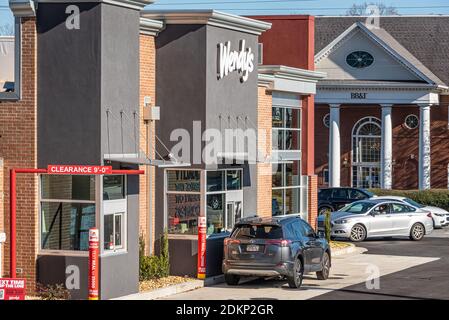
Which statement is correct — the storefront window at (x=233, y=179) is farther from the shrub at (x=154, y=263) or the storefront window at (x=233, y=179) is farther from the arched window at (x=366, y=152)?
the arched window at (x=366, y=152)

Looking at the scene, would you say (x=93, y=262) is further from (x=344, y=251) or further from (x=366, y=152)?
(x=366, y=152)

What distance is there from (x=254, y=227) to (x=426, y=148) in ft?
130

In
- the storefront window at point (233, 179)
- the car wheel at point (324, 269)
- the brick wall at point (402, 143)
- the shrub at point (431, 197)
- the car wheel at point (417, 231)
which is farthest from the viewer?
the brick wall at point (402, 143)

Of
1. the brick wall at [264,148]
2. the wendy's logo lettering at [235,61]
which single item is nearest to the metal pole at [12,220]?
the wendy's logo lettering at [235,61]

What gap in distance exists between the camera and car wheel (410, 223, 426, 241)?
3738cm

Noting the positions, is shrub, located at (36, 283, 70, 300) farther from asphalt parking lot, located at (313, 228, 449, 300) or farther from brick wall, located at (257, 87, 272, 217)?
brick wall, located at (257, 87, 272, 217)

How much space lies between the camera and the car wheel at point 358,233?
122ft

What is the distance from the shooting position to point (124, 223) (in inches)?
870

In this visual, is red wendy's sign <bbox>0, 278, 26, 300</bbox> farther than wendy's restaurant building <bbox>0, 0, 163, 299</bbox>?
No

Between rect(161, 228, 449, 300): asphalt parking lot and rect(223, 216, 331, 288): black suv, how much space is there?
1.33 ft

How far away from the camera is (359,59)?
6300 centimetres

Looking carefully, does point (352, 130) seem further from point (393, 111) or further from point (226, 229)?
point (226, 229)

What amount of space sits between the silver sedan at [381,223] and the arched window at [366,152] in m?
27.2

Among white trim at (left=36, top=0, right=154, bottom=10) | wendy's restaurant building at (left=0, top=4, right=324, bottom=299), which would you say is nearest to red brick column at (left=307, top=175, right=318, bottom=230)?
wendy's restaurant building at (left=0, top=4, right=324, bottom=299)
